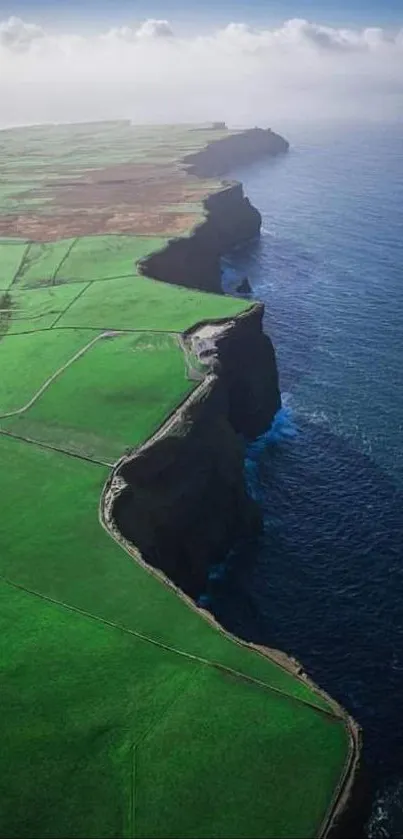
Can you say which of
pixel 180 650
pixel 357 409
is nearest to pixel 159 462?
pixel 180 650

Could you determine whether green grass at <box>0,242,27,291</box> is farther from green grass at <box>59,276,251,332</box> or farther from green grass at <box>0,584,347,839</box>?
green grass at <box>0,584,347,839</box>

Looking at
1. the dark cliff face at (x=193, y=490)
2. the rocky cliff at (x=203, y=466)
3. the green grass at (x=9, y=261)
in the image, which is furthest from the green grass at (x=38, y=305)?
the dark cliff face at (x=193, y=490)

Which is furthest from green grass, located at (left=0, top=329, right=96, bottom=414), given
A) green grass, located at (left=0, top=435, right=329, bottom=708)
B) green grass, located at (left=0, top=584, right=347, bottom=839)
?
green grass, located at (left=0, top=584, right=347, bottom=839)

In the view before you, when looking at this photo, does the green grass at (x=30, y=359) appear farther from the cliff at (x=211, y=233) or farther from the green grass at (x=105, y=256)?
the cliff at (x=211, y=233)

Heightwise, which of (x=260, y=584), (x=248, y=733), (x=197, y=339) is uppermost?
(x=197, y=339)

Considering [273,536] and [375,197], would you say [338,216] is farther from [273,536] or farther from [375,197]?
[273,536]

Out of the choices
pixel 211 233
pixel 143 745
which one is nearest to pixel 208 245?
pixel 211 233
